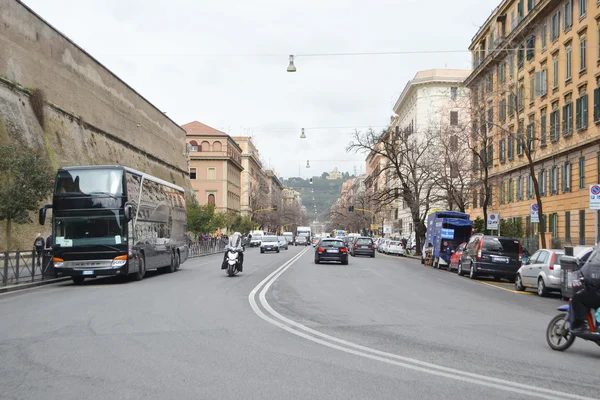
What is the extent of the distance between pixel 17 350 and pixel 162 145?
64480 millimetres

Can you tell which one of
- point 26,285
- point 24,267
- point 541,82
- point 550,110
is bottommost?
point 26,285

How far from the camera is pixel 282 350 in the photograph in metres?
9.02

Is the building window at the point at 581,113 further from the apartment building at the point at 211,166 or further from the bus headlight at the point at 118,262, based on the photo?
the apartment building at the point at 211,166

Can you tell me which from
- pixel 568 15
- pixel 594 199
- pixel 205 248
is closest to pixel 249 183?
pixel 205 248

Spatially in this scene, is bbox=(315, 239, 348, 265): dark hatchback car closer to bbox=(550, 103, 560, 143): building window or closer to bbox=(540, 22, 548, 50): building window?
bbox=(550, 103, 560, 143): building window

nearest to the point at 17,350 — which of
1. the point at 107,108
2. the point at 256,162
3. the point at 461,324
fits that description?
the point at 461,324

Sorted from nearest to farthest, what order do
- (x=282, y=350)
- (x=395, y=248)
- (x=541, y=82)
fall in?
(x=282, y=350), (x=541, y=82), (x=395, y=248)

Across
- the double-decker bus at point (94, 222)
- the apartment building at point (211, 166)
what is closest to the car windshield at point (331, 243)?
the double-decker bus at point (94, 222)

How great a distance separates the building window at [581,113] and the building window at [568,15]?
4.55 meters

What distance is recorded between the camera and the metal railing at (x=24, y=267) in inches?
794

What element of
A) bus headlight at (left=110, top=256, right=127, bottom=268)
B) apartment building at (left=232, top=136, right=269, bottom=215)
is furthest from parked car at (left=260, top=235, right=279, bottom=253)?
apartment building at (left=232, top=136, right=269, bottom=215)

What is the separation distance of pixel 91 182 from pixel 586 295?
17163 millimetres

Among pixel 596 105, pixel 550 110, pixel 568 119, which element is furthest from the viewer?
pixel 550 110

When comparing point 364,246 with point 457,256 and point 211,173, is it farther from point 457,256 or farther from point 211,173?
point 211,173
